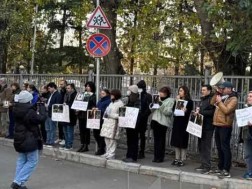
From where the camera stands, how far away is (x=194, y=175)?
8367 mm

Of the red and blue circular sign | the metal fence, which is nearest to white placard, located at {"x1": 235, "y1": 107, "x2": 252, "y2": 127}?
the metal fence

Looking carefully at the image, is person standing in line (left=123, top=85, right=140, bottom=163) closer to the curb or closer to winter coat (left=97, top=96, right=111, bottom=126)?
the curb

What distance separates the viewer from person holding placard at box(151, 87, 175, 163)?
30.9ft

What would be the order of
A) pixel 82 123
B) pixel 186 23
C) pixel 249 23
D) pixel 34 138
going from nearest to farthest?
pixel 34 138 → pixel 249 23 → pixel 82 123 → pixel 186 23

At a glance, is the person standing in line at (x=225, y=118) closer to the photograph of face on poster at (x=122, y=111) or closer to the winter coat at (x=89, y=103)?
the photograph of face on poster at (x=122, y=111)

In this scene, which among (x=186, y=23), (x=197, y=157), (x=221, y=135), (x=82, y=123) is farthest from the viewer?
(x=186, y=23)

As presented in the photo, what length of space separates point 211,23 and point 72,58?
16222 millimetres

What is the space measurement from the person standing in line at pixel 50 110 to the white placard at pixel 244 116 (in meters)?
5.27

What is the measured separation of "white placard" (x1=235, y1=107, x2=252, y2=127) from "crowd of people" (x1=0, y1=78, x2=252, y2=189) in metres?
0.19

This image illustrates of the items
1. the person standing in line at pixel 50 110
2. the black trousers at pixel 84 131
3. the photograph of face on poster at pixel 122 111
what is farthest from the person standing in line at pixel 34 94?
the photograph of face on poster at pixel 122 111

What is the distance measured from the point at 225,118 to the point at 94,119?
337cm

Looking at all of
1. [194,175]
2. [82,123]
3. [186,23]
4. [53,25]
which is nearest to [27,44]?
[53,25]

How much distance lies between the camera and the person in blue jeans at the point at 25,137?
7.33m

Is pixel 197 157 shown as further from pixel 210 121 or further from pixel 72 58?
pixel 72 58
